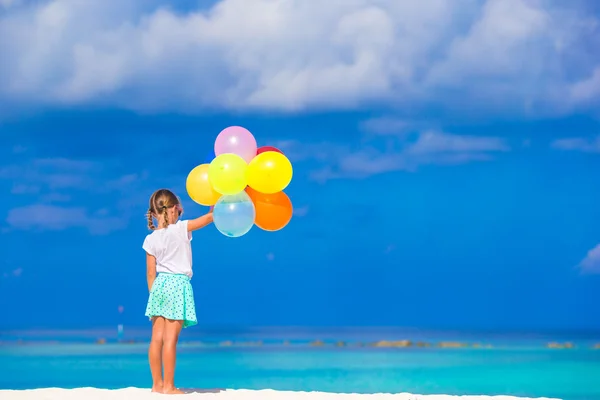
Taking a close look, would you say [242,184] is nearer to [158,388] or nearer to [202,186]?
[202,186]

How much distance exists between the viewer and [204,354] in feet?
69.5

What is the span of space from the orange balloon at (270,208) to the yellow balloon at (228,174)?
6.8 inches

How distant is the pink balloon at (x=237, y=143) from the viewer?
6.00 meters

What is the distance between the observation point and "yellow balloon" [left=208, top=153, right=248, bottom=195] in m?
5.70

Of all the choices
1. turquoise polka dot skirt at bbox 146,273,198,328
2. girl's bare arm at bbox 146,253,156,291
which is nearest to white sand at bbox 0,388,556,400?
turquoise polka dot skirt at bbox 146,273,198,328

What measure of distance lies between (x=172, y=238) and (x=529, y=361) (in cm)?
1547

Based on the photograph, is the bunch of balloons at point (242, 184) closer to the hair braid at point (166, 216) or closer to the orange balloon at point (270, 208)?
the orange balloon at point (270, 208)

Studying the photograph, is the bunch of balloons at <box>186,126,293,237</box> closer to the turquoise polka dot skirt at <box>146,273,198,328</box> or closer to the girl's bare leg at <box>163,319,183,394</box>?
the turquoise polka dot skirt at <box>146,273,198,328</box>

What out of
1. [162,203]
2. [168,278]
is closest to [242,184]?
[162,203]

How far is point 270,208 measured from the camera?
593 centimetres

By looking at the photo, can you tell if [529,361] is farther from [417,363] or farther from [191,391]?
[191,391]

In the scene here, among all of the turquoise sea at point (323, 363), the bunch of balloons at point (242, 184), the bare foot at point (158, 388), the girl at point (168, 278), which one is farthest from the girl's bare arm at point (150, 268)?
the turquoise sea at point (323, 363)

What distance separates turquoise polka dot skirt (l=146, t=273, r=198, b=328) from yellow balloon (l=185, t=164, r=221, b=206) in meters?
0.51

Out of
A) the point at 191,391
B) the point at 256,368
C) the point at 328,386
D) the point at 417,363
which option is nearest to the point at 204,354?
the point at 256,368
